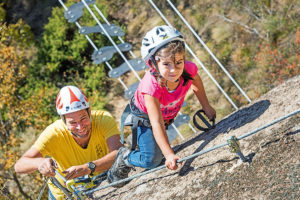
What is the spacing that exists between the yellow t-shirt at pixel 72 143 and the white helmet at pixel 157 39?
85cm

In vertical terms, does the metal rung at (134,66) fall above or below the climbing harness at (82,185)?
above

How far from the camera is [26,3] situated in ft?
47.6

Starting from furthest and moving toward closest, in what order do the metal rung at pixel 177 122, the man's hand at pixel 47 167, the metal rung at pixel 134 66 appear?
the metal rung at pixel 134 66 < the metal rung at pixel 177 122 < the man's hand at pixel 47 167

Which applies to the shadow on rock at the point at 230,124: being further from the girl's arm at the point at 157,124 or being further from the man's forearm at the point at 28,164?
the man's forearm at the point at 28,164

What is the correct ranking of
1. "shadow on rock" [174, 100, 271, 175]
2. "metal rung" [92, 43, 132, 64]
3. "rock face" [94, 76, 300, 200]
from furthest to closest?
1. "metal rung" [92, 43, 132, 64]
2. "shadow on rock" [174, 100, 271, 175]
3. "rock face" [94, 76, 300, 200]

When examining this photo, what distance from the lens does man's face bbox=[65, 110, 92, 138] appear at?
3.59m

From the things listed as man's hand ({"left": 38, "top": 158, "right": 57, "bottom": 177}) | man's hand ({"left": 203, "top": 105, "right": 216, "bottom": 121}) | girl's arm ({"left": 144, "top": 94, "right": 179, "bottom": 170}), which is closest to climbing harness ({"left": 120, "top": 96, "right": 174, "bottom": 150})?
girl's arm ({"left": 144, "top": 94, "right": 179, "bottom": 170})

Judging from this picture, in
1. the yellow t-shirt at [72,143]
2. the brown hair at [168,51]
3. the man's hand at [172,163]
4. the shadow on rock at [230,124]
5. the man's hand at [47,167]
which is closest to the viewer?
the man's hand at [172,163]

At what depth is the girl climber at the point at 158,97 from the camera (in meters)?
3.18

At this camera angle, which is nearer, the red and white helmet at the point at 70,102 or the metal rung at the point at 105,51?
the red and white helmet at the point at 70,102

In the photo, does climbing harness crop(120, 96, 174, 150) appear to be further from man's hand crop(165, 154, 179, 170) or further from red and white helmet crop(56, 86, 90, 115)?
man's hand crop(165, 154, 179, 170)

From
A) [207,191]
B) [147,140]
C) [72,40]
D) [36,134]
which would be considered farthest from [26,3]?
[207,191]

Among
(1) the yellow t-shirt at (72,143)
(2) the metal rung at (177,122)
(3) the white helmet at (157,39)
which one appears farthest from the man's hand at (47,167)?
(2) the metal rung at (177,122)

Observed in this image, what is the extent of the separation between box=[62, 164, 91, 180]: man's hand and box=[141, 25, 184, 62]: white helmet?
1053 millimetres
